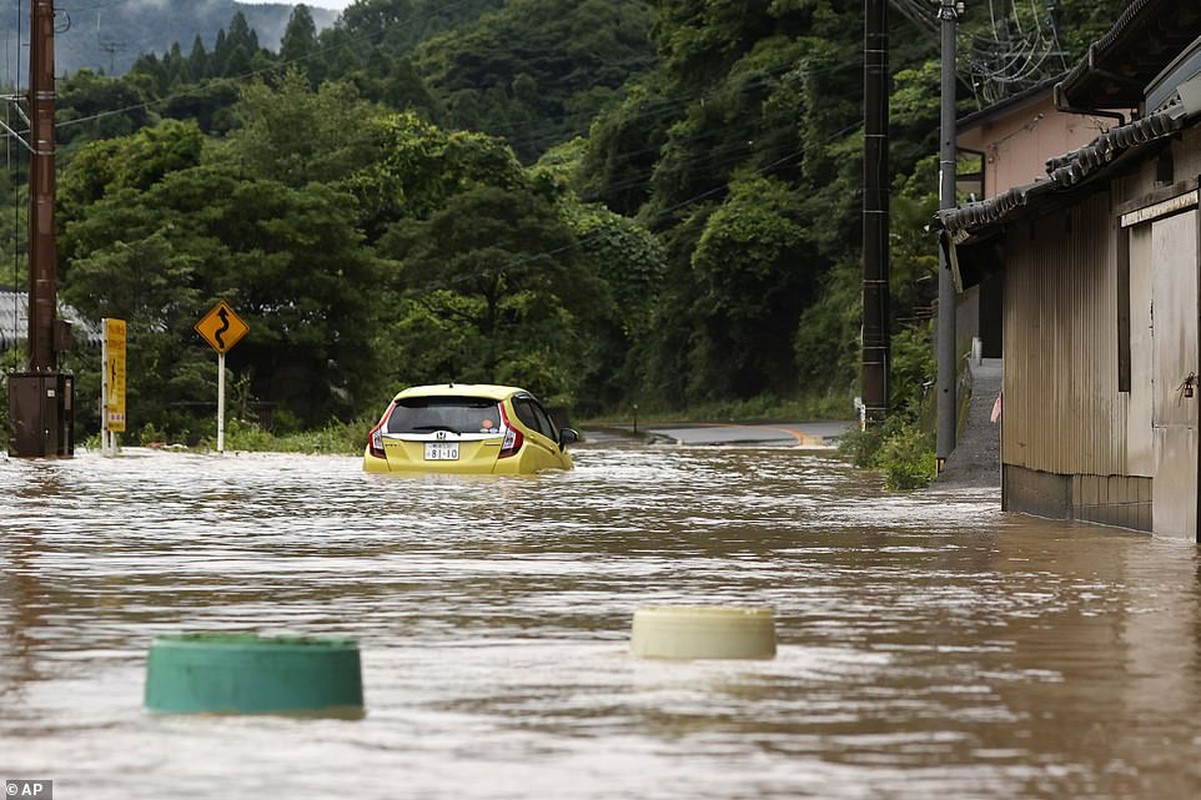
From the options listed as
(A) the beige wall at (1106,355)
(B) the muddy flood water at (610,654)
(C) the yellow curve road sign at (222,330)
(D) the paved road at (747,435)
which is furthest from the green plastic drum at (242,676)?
(D) the paved road at (747,435)

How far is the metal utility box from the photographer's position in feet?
115

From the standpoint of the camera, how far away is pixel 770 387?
92.5m

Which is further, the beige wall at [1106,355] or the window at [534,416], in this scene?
the window at [534,416]

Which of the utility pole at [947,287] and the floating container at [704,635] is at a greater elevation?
the utility pole at [947,287]

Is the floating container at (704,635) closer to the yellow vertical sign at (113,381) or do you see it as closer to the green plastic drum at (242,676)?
the green plastic drum at (242,676)

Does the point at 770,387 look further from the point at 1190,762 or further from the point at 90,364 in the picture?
the point at 1190,762

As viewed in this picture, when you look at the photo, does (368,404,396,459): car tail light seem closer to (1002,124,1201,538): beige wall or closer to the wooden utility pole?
(1002,124,1201,538): beige wall

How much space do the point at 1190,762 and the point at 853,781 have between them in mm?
1080

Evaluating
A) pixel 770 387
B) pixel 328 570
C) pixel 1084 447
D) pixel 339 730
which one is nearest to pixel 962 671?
pixel 339 730

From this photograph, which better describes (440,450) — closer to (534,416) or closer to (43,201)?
(534,416)

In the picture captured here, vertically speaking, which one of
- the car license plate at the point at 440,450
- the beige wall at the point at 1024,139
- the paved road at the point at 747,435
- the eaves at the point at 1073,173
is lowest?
the paved road at the point at 747,435

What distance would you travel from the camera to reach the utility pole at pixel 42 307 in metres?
35.0

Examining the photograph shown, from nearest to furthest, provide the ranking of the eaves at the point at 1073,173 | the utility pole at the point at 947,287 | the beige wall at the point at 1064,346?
1. the eaves at the point at 1073,173
2. the beige wall at the point at 1064,346
3. the utility pole at the point at 947,287

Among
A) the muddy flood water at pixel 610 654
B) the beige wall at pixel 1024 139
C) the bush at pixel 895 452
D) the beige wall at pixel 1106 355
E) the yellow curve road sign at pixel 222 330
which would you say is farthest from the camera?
the beige wall at pixel 1024 139
